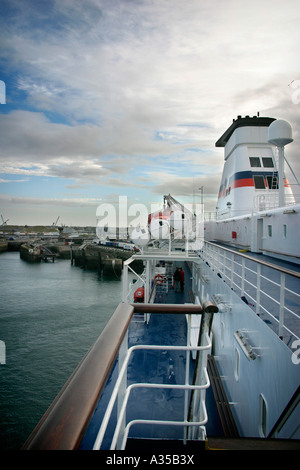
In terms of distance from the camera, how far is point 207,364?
23.5 feet

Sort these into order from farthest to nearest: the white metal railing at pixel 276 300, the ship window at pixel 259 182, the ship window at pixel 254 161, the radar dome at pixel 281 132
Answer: the ship window at pixel 254 161, the ship window at pixel 259 182, the radar dome at pixel 281 132, the white metal railing at pixel 276 300

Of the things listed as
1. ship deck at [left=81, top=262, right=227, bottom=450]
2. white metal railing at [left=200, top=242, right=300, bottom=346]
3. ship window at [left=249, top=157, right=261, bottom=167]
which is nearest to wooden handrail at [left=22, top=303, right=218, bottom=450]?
white metal railing at [left=200, top=242, right=300, bottom=346]

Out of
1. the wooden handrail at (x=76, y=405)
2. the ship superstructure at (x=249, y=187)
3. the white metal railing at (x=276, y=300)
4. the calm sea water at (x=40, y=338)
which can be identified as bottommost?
the calm sea water at (x=40, y=338)

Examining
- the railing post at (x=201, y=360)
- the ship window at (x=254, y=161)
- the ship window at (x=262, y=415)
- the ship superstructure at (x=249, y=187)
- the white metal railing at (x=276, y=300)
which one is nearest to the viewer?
the railing post at (x=201, y=360)

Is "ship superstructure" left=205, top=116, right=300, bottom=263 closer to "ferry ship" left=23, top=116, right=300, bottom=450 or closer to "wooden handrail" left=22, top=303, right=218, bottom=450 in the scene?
"ferry ship" left=23, top=116, right=300, bottom=450

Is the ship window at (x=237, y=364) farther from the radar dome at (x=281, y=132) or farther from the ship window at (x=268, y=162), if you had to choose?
the ship window at (x=268, y=162)

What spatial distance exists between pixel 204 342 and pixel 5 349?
1472cm

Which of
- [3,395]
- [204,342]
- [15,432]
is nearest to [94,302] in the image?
[3,395]

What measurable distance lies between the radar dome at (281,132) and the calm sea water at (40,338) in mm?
11748

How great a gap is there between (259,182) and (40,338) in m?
14.5

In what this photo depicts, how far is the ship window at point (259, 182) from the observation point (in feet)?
50.1

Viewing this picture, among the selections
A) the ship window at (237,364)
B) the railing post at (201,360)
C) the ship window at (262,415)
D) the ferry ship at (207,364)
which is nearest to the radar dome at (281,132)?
the ferry ship at (207,364)

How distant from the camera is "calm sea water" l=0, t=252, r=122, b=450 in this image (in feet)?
30.8

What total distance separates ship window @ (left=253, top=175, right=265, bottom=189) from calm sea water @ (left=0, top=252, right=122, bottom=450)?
11.8m
